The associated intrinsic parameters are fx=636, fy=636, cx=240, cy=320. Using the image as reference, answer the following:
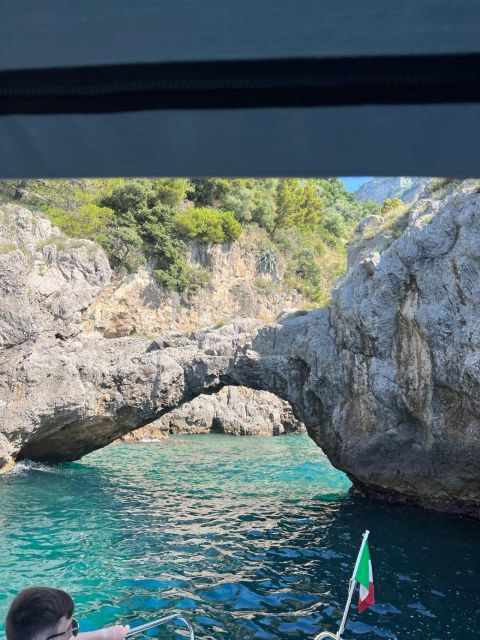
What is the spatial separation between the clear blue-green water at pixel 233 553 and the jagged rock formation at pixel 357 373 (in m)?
1.36

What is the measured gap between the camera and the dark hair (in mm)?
2283

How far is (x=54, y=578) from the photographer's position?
33.6ft

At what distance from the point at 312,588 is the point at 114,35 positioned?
9719 millimetres

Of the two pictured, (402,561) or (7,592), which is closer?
(7,592)

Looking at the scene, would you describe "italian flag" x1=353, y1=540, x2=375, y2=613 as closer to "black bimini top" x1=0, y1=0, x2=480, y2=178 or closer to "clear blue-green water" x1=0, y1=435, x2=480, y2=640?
"clear blue-green water" x1=0, y1=435, x2=480, y2=640

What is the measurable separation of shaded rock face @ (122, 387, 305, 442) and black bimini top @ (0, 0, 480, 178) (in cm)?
3181

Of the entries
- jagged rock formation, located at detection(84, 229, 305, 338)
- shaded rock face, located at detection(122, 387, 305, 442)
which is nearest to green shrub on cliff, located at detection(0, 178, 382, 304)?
jagged rock formation, located at detection(84, 229, 305, 338)

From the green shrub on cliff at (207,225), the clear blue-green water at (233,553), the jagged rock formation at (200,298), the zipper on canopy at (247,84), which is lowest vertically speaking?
the clear blue-green water at (233,553)

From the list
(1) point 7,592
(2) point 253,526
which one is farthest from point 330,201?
(1) point 7,592

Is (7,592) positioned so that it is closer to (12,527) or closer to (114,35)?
(12,527)

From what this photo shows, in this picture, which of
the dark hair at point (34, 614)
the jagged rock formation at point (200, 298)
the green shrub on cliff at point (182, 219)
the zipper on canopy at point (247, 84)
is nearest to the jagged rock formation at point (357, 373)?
the dark hair at point (34, 614)

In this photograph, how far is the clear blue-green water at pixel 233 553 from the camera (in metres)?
8.75

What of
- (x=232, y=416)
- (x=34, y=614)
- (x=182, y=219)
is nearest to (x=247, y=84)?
(x=34, y=614)

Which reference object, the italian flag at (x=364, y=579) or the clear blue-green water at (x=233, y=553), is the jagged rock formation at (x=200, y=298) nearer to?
the clear blue-green water at (x=233, y=553)
